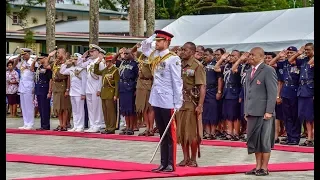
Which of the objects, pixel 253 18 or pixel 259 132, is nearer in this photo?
pixel 259 132

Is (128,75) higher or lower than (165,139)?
higher

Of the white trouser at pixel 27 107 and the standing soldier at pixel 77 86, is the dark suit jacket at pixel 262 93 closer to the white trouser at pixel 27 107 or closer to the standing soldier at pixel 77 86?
the standing soldier at pixel 77 86

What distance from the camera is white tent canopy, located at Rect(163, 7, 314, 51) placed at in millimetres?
24031

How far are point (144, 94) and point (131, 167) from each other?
6.05 m

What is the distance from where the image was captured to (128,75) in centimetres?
1927

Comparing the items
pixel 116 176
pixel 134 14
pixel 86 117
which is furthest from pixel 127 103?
pixel 134 14

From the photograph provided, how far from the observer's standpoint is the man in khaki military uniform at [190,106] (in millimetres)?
13094

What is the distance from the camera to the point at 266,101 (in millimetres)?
12234

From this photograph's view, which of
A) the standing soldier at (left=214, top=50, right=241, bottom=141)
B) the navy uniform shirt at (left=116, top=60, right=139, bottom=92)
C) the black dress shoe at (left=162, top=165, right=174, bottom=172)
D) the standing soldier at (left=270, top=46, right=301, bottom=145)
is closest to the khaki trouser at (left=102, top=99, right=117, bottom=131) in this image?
the navy uniform shirt at (left=116, top=60, right=139, bottom=92)

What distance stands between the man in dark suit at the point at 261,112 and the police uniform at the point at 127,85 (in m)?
7.03

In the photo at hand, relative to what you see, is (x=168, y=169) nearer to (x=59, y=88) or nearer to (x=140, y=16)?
(x=59, y=88)

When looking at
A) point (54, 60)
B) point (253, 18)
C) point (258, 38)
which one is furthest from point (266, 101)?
point (253, 18)

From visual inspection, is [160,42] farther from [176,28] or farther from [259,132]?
[176,28]
